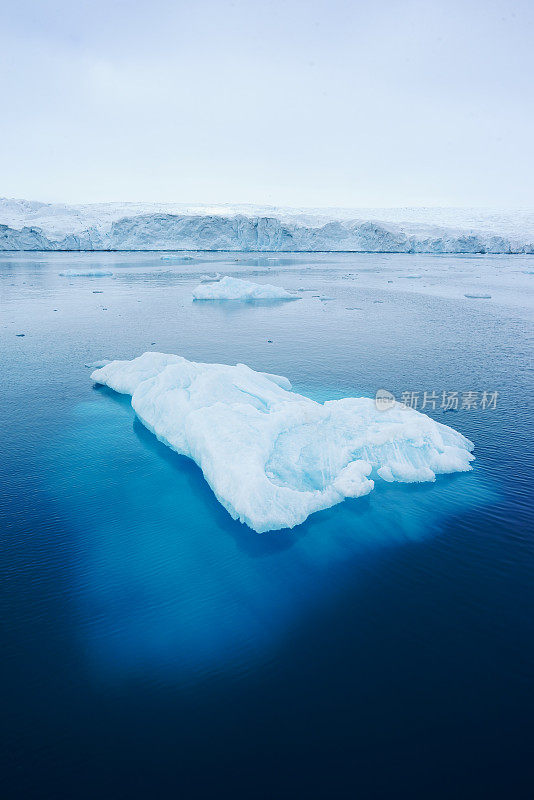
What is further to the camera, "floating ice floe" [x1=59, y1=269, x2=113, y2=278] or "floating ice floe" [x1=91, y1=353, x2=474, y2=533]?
"floating ice floe" [x1=59, y1=269, x2=113, y2=278]

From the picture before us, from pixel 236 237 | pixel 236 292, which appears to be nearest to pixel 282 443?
pixel 236 292

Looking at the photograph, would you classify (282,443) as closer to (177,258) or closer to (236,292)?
(236,292)

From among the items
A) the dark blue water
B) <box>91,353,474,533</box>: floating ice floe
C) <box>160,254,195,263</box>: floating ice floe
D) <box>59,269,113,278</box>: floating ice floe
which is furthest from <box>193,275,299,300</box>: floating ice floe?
<box>160,254,195,263</box>: floating ice floe

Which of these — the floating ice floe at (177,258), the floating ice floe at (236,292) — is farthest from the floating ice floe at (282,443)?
the floating ice floe at (177,258)

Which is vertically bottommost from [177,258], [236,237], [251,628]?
[251,628]

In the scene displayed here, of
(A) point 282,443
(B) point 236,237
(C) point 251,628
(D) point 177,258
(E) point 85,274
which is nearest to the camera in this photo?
(C) point 251,628

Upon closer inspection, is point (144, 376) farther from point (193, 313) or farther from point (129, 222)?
point (129, 222)

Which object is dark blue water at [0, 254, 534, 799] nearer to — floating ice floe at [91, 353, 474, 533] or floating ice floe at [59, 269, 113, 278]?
floating ice floe at [91, 353, 474, 533]
